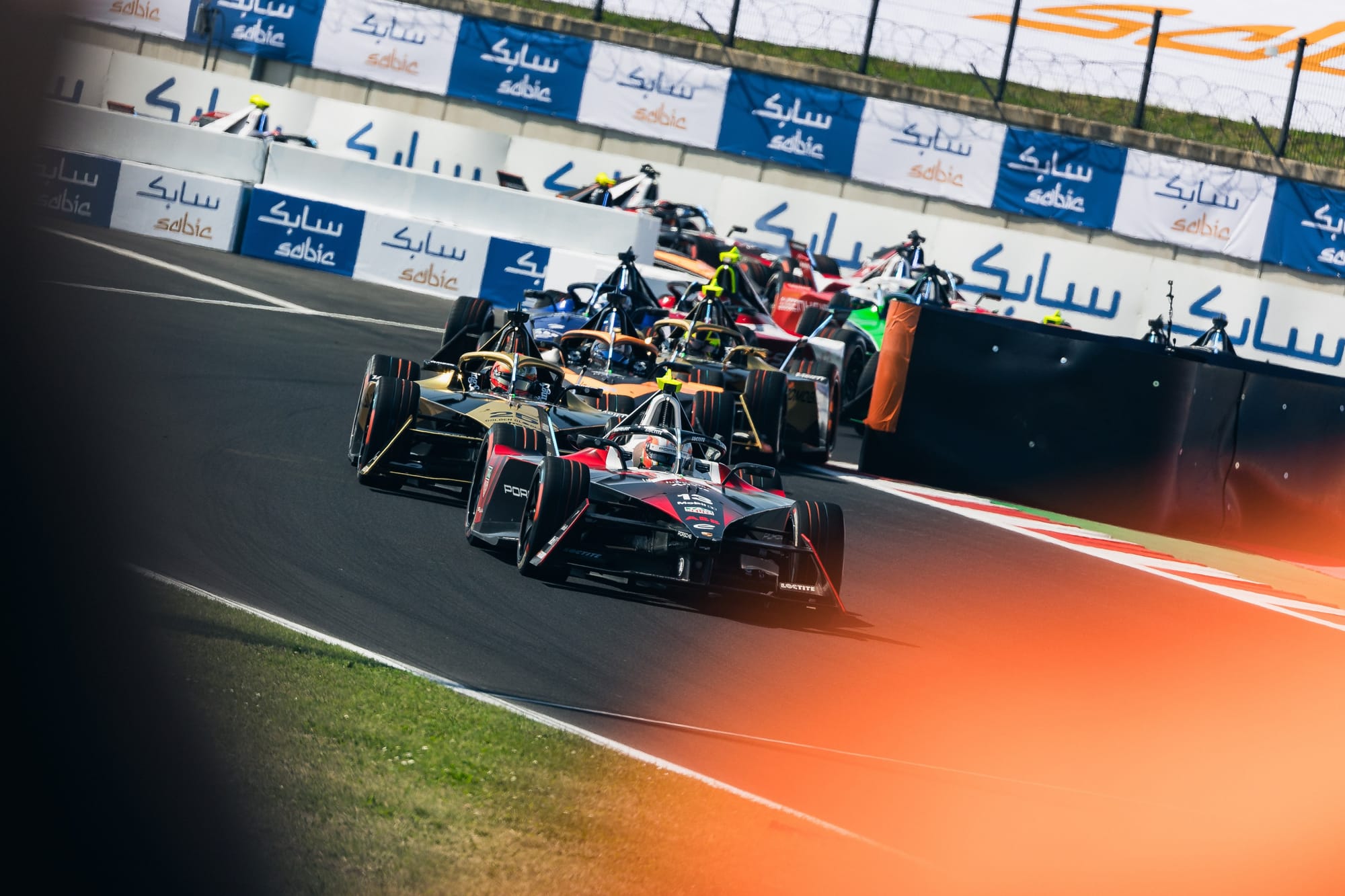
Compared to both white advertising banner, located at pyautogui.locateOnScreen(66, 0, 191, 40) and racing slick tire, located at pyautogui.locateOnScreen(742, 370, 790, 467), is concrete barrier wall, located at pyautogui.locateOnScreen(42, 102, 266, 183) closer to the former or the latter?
white advertising banner, located at pyautogui.locateOnScreen(66, 0, 191, 40)

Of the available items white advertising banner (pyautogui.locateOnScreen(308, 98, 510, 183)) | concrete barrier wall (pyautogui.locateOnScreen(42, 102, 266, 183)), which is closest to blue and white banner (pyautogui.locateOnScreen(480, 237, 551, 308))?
concrete barrier wall (pyautogui.locateOnScreen(42, 102, 266, 183))

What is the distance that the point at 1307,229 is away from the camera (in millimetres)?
26938

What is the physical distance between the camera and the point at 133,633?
411 centimetres

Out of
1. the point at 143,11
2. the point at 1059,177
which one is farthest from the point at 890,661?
the point at 143,11

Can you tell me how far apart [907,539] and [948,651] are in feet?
10.7

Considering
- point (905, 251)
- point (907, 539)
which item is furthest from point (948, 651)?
point (905, 251)

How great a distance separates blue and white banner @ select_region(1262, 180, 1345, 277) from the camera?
88.0 ft

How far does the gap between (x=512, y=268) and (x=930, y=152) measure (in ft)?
33.8

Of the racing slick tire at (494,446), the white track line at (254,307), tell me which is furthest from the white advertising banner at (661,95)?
the racing slick tire at (494,446)

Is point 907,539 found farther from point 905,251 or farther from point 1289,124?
point 1289,124

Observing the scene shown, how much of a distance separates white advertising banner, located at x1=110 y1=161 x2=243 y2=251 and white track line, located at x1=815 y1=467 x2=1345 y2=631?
35.2 feet

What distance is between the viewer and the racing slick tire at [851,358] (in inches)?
651

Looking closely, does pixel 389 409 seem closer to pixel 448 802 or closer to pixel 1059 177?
pixel 448 802

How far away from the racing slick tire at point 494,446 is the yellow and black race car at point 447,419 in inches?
0.4
